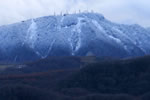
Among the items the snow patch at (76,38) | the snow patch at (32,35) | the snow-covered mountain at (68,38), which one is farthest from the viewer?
the snow patch at (32,35)

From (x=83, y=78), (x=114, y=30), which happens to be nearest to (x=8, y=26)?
(x=114, y=30)

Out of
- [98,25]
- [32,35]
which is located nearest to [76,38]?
[98,25]

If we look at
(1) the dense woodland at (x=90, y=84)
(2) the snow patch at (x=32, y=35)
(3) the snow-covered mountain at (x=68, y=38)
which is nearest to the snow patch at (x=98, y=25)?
(3) the snow-covered mountain at (x=68, y=38)

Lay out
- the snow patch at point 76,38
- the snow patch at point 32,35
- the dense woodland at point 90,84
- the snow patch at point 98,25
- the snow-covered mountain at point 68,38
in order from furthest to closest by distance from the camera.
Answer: the snow patch at point 98,25 < the snow patch at point 32,35 < the snow patch at point 76,38 < the snow-covered mountain at point 68,38 < the dense woodland at point 90,84

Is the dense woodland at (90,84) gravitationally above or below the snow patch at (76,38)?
below

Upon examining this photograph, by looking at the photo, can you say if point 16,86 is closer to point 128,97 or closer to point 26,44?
point 128,97

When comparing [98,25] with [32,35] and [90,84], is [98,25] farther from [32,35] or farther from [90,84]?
[90,84]

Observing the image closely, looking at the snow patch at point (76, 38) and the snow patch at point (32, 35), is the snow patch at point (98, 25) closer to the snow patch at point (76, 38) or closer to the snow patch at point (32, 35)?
the snow patch at point (76, 38)

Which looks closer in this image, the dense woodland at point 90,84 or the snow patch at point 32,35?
the dense woodland at point 90,84

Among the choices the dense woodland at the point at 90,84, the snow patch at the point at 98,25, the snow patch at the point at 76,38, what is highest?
the snow patch at the point at 98,25
